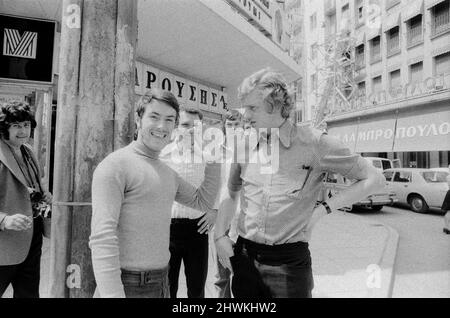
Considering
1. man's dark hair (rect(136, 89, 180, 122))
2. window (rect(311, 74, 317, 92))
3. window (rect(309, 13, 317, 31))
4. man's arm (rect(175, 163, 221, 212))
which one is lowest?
man's arm (rect(175, 163, 221, 212))

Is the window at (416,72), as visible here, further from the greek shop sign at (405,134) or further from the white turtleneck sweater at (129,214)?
the white turtleneck sweater at (129,214)

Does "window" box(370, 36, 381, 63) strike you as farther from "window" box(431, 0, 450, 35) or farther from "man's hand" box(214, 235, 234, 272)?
"man's hand" box(214, 235, 234, 272)

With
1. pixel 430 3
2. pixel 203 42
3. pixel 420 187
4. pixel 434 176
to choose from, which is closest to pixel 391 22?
pixel 430 3

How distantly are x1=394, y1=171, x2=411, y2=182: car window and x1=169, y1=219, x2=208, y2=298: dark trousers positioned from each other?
11.1 metres

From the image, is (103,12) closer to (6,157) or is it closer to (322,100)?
(6,157)

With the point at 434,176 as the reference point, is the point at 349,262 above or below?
below

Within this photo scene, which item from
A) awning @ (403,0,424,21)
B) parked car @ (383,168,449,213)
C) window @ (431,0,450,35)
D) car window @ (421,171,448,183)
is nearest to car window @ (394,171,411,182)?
parked car @ (383,168,449,213)

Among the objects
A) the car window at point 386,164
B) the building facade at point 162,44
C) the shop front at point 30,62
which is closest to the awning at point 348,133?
the car window at point 386,164

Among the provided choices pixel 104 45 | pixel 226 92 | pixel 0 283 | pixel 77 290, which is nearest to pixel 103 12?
pixel 104 45

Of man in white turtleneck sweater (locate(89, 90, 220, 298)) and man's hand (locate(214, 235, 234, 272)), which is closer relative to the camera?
man in white turtleneck sweater (locate(89, 90, 220, 298))

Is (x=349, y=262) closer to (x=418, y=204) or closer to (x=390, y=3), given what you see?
(x=418, y=204)

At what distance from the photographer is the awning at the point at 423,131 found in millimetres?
10766

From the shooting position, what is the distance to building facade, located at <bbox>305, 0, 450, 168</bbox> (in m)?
12.0

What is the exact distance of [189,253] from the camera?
2.52 meters
